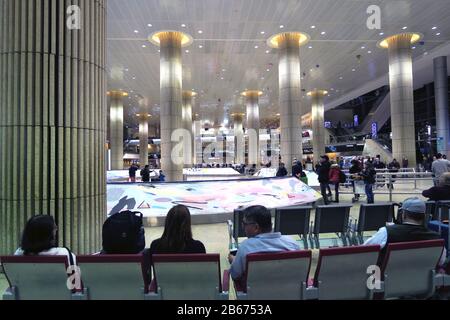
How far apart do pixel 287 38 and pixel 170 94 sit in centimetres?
779

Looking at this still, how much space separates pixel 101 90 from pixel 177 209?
3255 mm

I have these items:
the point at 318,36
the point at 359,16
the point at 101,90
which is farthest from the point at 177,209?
the point at 318,36

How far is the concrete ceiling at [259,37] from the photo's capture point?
15.3m

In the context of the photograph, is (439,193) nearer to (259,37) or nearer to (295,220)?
(295,220)

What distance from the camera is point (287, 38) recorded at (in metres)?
18.9

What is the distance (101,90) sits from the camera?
5137mm

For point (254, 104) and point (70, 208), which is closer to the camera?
point (70, 208)

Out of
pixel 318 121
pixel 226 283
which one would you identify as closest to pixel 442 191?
pixel 226 283

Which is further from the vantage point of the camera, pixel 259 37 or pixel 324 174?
pixel 259 37

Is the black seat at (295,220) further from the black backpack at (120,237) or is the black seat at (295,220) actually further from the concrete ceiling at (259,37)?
the concrete ceiling at (259,37)

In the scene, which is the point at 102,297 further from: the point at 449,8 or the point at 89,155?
the point at 449,8

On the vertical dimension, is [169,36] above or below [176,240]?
above

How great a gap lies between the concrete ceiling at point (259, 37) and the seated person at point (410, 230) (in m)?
14.1
